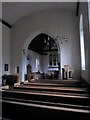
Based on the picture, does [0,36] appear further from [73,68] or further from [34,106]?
[34,106]

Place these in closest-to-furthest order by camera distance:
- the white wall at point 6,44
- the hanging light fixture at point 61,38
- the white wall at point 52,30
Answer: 1. the white wall at point 52,30
2. the hanging light fixture at point 61,38
3. the white wall at point 6,44

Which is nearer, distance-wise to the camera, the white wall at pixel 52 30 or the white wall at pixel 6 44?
the white wall at pixel 52 30

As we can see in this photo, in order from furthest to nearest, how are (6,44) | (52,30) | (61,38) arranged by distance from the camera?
(6,44) < (52,30) < (61,38)

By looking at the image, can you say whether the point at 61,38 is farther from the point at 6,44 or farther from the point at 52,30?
the point at 6,44

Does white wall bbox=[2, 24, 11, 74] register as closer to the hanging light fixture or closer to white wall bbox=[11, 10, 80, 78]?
white wall bbox=[11, 10, 80, 78]

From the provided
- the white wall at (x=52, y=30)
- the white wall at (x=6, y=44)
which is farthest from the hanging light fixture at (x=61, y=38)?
the white wall at (x=6, y=44)

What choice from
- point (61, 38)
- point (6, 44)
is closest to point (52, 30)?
point (61, 38)

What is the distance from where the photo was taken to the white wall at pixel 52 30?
715 cm

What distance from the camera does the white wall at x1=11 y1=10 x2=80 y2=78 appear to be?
7.15 m

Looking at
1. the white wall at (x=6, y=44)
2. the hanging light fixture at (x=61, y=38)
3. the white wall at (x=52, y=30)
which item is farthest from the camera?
the white wall at (x=6, y=44)

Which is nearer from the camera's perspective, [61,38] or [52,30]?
[61,38]

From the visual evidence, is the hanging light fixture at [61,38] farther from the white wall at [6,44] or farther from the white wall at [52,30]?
the white wall at [6,44]

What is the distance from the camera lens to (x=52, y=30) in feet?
24.6

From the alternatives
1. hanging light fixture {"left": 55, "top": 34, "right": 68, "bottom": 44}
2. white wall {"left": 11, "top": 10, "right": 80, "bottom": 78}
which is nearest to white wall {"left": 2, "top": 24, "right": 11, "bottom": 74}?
white wall {"left": 11, "top": 10, "right": 80, "bottom": 78}
